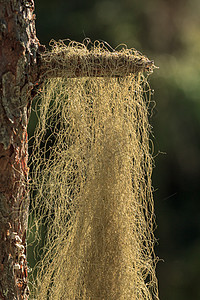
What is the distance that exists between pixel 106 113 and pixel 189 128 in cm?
72

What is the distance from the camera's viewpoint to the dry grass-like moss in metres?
0.82

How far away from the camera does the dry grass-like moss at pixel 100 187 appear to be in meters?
0.82

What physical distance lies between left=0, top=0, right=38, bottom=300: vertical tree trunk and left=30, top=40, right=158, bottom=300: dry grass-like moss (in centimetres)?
5

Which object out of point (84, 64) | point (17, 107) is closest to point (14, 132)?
point (17, 107)

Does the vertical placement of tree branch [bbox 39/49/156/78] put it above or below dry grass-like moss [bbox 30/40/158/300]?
above

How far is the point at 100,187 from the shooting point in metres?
0.82

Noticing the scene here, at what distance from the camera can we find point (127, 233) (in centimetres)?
85

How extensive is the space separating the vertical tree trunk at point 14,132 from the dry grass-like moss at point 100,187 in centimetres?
5

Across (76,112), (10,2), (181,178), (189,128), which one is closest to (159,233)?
(181,178)

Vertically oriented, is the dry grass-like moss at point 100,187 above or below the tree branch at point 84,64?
below

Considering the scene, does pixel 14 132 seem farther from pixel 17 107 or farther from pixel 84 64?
pixel 84 64

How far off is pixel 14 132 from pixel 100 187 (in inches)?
6.4

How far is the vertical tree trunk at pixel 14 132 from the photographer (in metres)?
0.77

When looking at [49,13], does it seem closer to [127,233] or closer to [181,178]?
[181,178]
